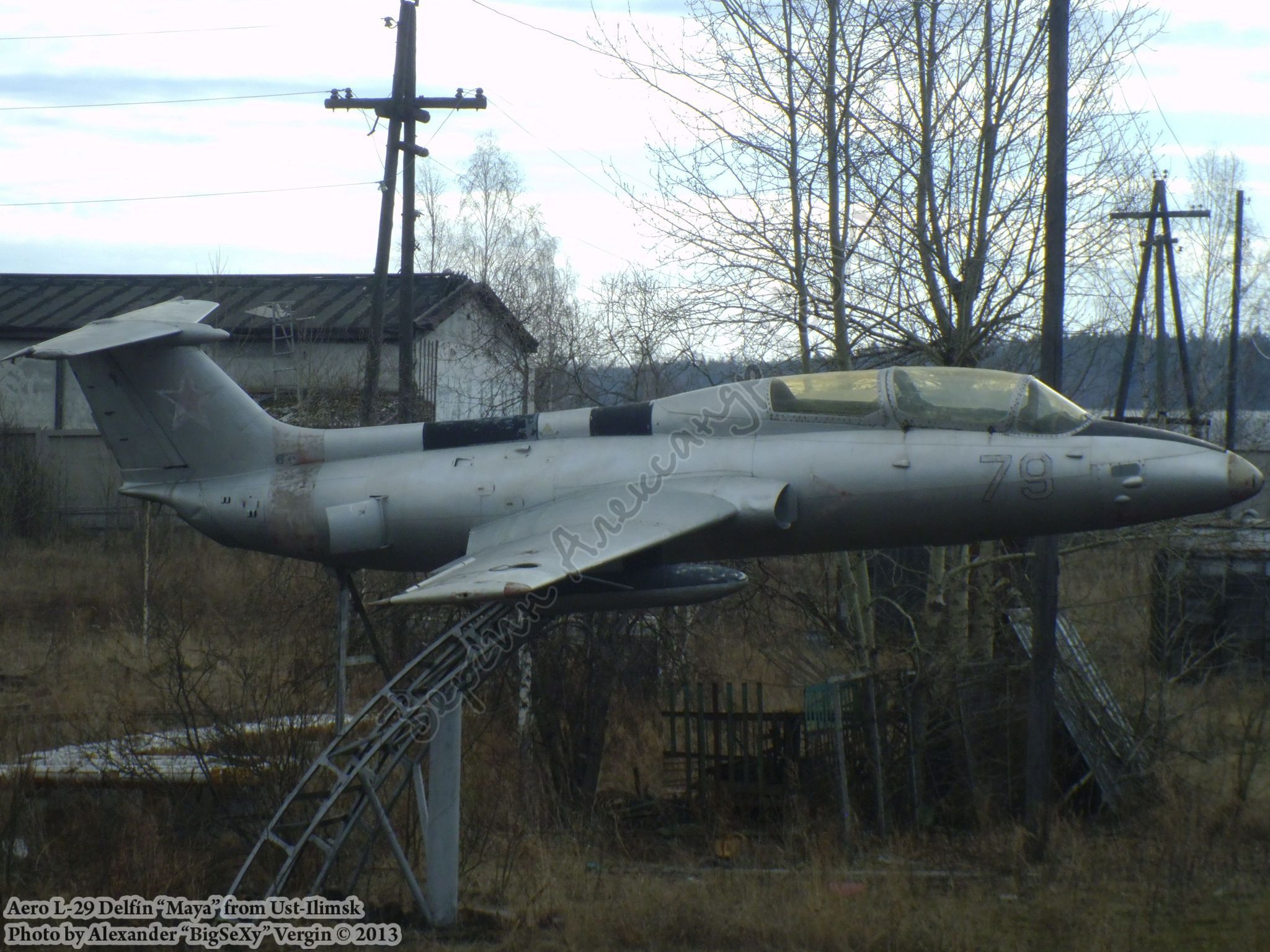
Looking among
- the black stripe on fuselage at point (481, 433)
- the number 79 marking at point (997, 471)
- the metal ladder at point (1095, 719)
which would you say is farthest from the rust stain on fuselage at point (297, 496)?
the metal ladder at point (1095, 719)

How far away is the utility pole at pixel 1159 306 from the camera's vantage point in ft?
49.7

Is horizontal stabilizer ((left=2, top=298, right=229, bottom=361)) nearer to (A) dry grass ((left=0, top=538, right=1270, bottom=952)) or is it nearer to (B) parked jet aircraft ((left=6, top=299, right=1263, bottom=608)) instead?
(B) parked jet aircraft ((left=6, top=299, right=1263, bottom=608))

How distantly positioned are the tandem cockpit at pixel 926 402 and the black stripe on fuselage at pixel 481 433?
144 cm

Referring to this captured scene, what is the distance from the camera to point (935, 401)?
8438mm

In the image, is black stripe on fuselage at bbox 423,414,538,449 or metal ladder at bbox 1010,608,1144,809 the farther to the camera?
metal ladder at bbox 1010,608,1144,809

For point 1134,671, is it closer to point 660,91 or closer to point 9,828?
point 660,91

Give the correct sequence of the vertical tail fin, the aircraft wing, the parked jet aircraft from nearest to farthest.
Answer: the aircraft wing
the parked jet aircraft
the vertical tail fin

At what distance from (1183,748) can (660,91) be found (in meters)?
10.5

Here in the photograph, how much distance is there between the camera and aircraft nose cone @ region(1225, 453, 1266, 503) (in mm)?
7801

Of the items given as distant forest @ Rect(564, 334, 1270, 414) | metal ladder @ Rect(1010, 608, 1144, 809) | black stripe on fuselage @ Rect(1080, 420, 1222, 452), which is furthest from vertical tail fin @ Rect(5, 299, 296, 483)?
metal ladder @ Rect(1010, 608, 1144, 809)

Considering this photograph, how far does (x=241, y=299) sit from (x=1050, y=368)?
972 inches

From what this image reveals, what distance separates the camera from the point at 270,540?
9148 millimetres

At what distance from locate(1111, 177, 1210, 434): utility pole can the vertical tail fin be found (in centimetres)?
1019

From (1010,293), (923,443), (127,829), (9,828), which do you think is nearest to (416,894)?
(127,829)
